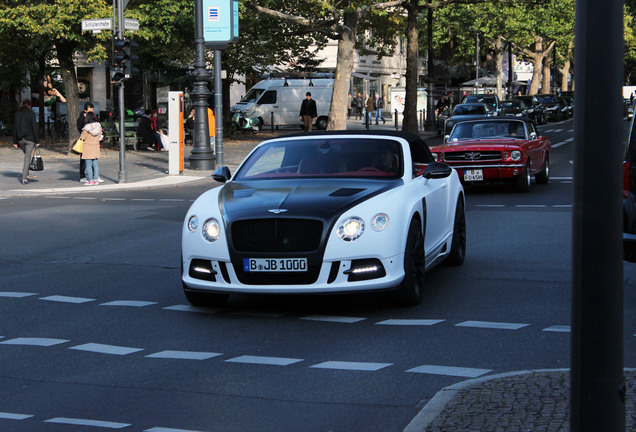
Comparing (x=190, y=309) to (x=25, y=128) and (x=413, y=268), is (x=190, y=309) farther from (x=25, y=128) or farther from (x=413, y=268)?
(x=25, y=128)

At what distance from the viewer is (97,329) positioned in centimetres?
817

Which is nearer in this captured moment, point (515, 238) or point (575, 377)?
point (575, 377)

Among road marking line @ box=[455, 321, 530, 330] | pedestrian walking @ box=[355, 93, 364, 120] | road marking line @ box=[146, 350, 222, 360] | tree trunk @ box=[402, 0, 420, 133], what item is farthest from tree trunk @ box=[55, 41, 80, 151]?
pedestrian walking @ box=[355, 93, 364, 120]

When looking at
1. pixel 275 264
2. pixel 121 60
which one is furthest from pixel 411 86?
pixel 275 264

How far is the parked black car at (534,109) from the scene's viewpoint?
58141 mm

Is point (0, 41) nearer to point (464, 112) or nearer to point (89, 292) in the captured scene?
point (464, 112)

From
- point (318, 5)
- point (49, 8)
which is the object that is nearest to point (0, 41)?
point (49, 8)

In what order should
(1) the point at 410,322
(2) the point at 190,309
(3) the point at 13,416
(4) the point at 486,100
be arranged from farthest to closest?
(4) the point at 486,100
(2) the point at 190,309
(1) the point at 410,322
(3) the point at 13,416

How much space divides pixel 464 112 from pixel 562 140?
4.17 meters

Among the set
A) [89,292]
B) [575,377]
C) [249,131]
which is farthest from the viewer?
[249,131]

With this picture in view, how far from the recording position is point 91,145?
22703mm

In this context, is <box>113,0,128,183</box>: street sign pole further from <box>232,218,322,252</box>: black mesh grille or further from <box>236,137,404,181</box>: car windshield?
<box>232,218,322,252</box>: black mesh grille

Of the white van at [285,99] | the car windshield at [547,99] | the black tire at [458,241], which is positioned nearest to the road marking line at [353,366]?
the black tire at [458,241]

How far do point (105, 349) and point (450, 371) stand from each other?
2.48 meters
